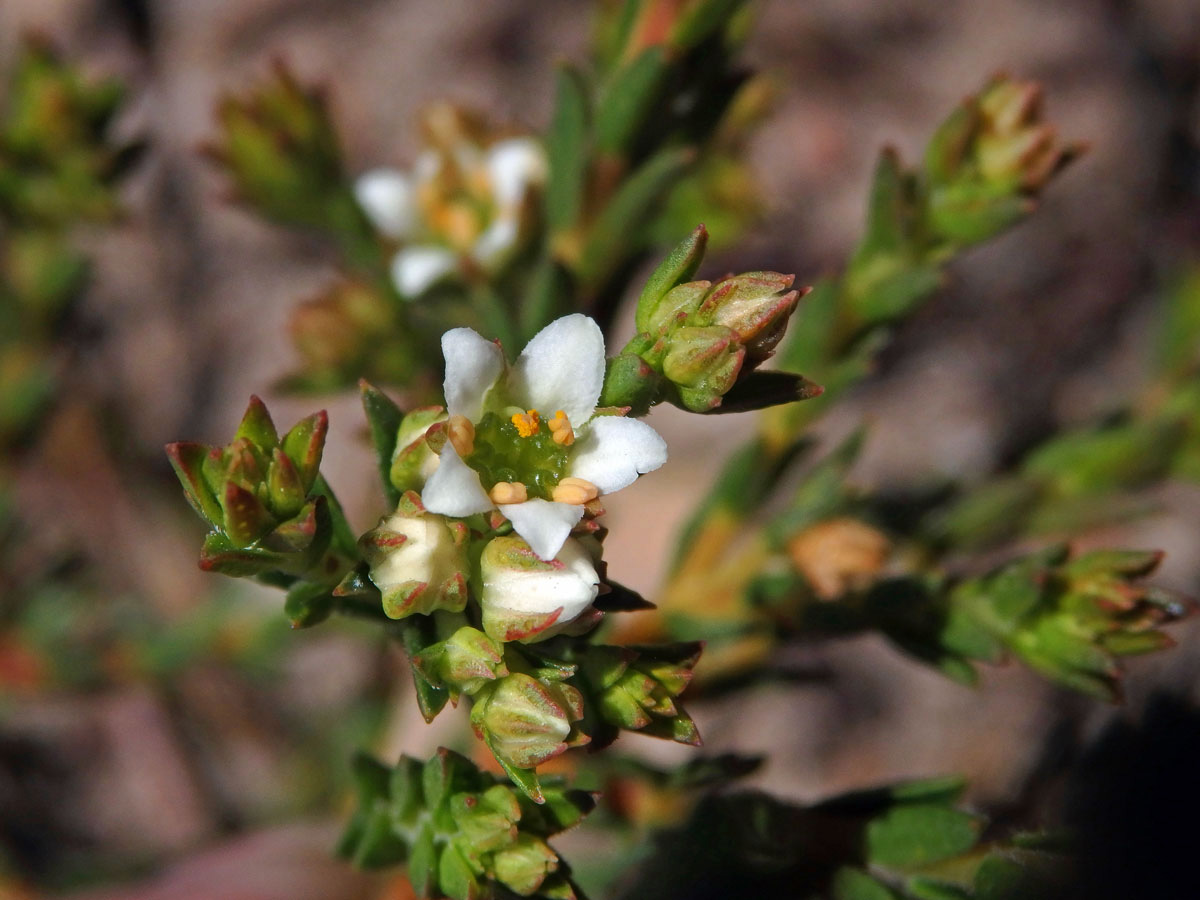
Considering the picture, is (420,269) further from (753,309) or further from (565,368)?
(753,309)

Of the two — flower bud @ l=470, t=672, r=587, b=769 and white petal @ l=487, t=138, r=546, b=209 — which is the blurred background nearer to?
white petal @ l=487, t=138, r=546, b=209

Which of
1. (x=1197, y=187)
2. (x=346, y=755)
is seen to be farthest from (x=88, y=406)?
(x=1197, y=187)

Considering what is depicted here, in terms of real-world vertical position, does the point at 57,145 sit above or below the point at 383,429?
above

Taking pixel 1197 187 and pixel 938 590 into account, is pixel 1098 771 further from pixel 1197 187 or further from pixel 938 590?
pixel 1197 187

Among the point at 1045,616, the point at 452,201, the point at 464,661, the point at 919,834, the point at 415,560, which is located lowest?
the point at 919,834

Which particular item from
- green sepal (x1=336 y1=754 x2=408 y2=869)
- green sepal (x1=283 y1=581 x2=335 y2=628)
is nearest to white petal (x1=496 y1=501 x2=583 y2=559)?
green sepal (x1=283 y1=581 x2=335 y2=628)

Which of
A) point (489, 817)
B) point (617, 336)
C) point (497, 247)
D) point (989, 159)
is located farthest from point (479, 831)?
point (617, 336)

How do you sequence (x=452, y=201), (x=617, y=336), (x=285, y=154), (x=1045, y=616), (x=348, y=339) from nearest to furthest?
(x=1045, y=616), (x=348, y=339), (x=285, y=154), (x=452, y=201), (x=617, y=336)

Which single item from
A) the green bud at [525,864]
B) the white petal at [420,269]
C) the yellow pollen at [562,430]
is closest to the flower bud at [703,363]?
the yellow pollen at [562,430]
